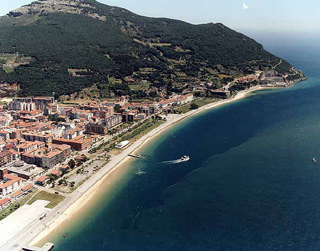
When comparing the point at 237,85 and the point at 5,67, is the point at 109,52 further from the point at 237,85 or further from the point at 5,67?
the point at 237,85

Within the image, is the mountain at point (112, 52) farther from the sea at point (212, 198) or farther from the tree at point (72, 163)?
the tree at point (72, 163)

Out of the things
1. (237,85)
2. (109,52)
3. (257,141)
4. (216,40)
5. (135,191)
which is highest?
(216,40)

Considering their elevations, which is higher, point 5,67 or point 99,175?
point 5,67

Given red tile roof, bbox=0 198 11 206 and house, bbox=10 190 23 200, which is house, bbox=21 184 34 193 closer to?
house, bbox=10 190 23 200

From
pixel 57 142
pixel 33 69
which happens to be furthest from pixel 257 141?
pixel 33 69

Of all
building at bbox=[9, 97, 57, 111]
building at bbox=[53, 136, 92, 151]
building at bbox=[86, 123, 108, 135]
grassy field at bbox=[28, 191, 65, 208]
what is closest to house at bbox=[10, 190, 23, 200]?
grassy field at bbox=[28, 191, 65, 208]

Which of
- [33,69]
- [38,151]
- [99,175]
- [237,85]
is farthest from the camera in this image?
[237,85]

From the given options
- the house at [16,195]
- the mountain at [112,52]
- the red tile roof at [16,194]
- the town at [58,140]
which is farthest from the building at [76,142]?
the mountain at [112,52]

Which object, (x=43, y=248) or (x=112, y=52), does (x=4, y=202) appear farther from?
(x=112, y=52)
